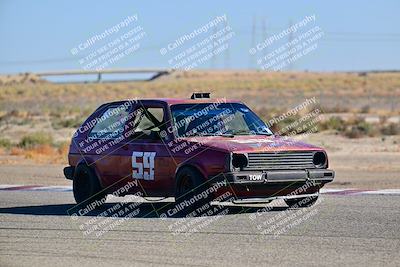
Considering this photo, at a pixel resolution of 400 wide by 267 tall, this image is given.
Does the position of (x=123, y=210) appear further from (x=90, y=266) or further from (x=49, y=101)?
(x=49, y=101)

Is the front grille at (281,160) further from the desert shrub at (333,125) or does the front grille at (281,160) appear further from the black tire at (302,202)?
the desert shrub at (333,125)

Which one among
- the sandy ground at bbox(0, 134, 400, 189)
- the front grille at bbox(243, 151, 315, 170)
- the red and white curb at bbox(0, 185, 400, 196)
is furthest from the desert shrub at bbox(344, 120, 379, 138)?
the front grille at bbox(243, 151, 315, 170)

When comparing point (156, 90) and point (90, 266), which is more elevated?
point (90, 266)

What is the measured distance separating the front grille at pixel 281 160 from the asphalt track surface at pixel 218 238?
66 centimetres

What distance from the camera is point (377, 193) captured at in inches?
672

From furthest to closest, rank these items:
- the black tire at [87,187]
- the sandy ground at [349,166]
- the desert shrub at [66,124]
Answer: the desert shrub at [66,124], the sandy ground at [349,166], the black tire at [87,187]

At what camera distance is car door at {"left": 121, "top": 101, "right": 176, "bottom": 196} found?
14016mm

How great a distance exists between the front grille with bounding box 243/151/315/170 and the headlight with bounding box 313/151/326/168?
0.12 m

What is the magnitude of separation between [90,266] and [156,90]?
88.9 m

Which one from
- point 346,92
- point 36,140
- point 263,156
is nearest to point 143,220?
point 263,156

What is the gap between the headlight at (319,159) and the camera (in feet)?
45.7

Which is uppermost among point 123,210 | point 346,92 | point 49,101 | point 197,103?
point 197,103

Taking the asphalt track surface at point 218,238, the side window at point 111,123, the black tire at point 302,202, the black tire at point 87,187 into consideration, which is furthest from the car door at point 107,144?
the black tire at point 302,202

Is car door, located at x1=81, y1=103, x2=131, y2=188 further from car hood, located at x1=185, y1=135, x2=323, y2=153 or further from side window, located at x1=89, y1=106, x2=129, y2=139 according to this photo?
car hood, located at x1=185, y1=135, x2=323, y2=153
